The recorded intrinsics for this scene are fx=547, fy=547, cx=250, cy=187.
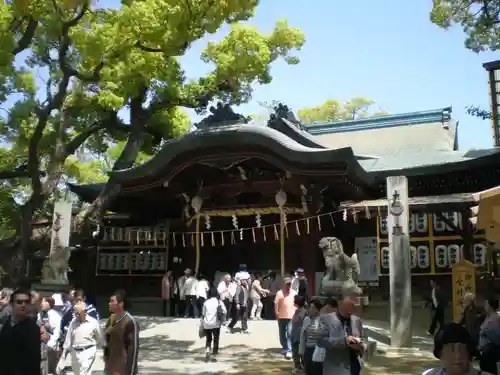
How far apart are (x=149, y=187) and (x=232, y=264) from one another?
13.3ft

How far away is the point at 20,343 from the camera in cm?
421

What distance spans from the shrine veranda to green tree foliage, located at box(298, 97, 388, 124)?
2069 centimetres

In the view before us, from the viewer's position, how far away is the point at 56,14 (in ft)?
41.4

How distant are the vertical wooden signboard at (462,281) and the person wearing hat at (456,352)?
30.8 feet

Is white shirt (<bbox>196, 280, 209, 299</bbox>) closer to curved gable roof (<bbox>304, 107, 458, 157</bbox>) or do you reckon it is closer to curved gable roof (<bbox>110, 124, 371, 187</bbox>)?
curved gable roof (<bbox>110, 124, 371, 187</bbox>)

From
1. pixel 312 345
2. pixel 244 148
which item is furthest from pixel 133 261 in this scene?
pixel 312 345

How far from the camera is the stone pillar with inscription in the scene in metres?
11.3

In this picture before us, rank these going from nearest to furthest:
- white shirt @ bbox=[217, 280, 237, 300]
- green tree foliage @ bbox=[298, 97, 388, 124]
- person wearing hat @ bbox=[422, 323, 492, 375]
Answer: person wearing hat @ bbox=[422, 323, 492, 375] → white shirt @ bbox=[217, 280, 237, 300] → green tree foliage @ bbox=[298, 97, 388, 124]

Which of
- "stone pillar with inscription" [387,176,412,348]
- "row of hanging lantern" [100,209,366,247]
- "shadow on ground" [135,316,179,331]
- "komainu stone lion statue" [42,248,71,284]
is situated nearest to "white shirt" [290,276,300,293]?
"stone pillar with inscription" [387,176,412,348]

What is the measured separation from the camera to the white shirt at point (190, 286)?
50.4 ft

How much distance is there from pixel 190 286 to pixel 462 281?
7.28 m

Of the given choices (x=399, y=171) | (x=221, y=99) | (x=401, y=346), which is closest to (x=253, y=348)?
(x=401, y=346)

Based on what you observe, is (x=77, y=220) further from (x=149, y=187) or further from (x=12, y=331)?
(x=12, y=331)

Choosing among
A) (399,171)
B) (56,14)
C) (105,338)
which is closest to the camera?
(105,338)
